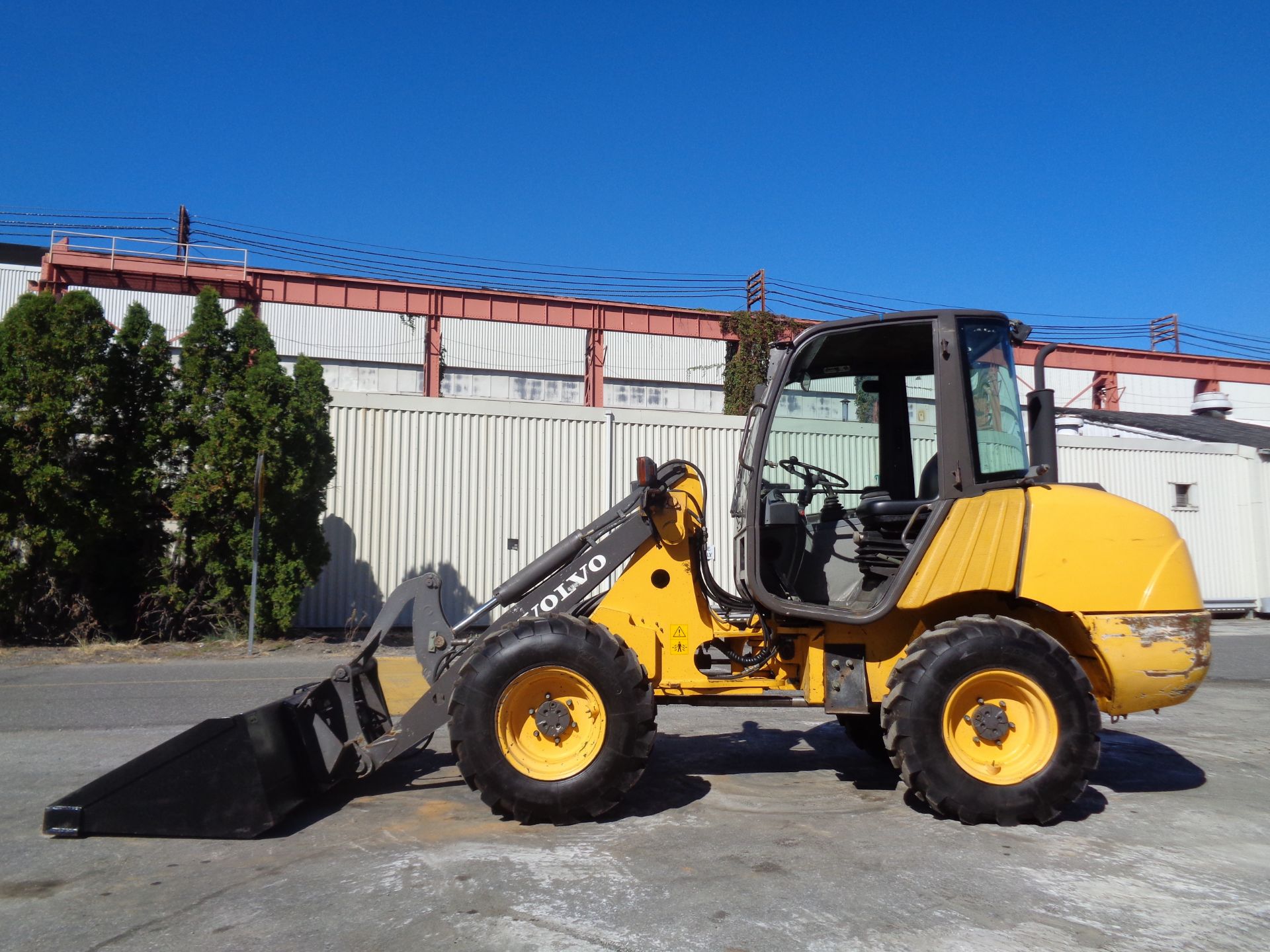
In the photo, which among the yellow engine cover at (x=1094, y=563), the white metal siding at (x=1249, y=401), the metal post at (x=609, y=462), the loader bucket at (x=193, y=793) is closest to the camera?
the loader bucket at (x=193, y=793)

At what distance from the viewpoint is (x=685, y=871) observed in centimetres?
404

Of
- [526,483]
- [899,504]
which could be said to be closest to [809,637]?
[899,504]

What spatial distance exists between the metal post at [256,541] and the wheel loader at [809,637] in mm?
7191

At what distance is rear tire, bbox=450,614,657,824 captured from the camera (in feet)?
15.0

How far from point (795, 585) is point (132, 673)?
8.36 m

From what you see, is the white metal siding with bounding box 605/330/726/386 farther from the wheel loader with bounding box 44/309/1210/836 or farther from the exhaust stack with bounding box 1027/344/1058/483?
the exhaust stack with bounding box 1027/344/1058/483

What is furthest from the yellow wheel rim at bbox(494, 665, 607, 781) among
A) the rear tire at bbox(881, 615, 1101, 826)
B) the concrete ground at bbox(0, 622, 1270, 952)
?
the rear tire at bbox(881, 615, 1101, 826)

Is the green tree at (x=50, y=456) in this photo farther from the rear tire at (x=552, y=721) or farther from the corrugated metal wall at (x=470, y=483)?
the rear tire at (x=552, y=721)

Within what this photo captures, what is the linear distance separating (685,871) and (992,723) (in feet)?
6.25

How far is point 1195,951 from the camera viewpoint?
329 cm

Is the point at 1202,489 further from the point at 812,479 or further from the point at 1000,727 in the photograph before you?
the point at 1000,727

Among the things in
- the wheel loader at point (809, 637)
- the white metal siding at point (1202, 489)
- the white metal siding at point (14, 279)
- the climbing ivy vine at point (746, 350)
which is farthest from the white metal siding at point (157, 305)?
the wheel loader at point (809, 637)

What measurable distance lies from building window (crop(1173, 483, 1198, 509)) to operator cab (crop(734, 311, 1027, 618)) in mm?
16608

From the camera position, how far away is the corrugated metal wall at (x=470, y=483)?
48.4ft
